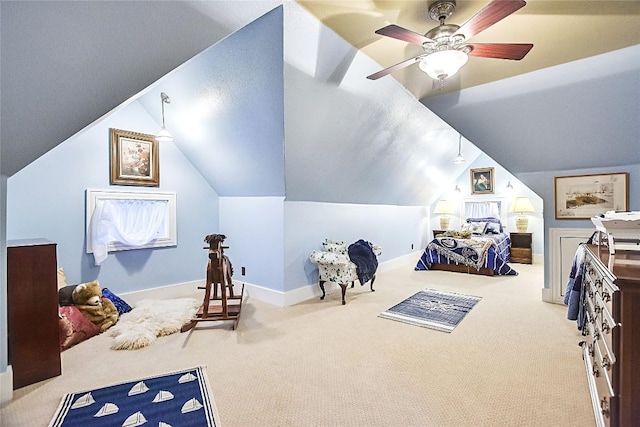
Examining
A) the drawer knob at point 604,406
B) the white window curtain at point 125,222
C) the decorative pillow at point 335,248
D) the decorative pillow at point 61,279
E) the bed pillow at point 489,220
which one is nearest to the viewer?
the drawer knob at point 604,406

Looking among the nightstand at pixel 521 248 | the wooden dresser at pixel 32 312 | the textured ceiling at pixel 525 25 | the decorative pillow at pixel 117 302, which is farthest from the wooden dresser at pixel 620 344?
the nightstand at pixel 521 248

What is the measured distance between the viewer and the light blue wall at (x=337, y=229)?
4016 millimetres

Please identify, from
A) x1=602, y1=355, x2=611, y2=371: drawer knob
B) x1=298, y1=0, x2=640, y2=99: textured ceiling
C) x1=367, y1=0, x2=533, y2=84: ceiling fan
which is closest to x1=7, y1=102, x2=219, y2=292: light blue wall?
x1=298, y1=0, x2=640, y2=99: textured ceiling

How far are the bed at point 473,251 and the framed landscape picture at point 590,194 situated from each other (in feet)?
5.85

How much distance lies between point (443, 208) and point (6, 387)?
790cm

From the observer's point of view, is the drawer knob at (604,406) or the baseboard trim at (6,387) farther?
the baseboard trim at (6,387)

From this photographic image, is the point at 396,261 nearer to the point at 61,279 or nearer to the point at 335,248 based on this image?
the point at 335,248

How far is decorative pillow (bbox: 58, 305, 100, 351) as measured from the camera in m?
2.75

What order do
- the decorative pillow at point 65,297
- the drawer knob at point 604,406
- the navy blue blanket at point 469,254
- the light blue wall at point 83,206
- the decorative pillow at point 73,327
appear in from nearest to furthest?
1. the drawer knob at point 604,406
2. the decorative pillow at point 73,327
3. the decorative pillow at point 65,297
4. the light blue wall at point 83,206
5. the navy blue blanket at point 469,254

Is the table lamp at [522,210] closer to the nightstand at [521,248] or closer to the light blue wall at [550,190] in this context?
the nightstand at [521,248]

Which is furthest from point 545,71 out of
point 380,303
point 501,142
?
point 380,303

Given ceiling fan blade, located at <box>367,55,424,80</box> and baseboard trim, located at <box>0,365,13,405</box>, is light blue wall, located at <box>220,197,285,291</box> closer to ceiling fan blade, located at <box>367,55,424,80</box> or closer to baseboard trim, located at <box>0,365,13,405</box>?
ceiling fan blade, located at <box>367,55,424,80</box>

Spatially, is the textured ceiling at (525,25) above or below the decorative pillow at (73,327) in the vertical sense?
above

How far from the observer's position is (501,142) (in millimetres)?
3922
